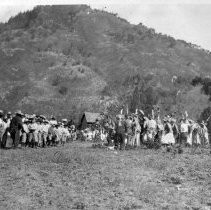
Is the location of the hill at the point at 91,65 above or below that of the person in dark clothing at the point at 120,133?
above

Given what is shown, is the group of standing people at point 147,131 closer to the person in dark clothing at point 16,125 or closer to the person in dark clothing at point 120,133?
the person in dark clothing at point 120,133

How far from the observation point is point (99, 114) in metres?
69.5

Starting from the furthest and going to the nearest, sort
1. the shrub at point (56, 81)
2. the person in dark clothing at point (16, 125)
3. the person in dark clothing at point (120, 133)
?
the shrub at point (56, 81) < the person in dark clothing at point (120, 133) < the person in dark clothing at point (16, 125)

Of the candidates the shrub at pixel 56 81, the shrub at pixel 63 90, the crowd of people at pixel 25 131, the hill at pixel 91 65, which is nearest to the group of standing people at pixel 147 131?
the crowd of people at pixel 25 131

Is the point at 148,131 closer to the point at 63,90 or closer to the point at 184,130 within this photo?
the point at 184,130

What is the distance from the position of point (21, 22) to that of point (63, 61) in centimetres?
3075

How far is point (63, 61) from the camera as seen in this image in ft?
352

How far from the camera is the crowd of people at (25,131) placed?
877 inches

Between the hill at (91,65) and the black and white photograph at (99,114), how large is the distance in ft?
0.82

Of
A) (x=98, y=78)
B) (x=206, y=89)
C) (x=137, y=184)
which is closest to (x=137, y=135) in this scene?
(x=137, y=184)

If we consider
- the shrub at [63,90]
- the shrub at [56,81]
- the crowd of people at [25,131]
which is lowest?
the crowd of people at [25,131]

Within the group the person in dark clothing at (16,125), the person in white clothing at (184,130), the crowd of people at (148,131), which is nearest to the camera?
the person in dark clothing at (16,125)

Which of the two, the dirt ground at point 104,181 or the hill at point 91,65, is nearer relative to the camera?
the dirt ground at point 104,181

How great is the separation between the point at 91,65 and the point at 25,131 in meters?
86.6
